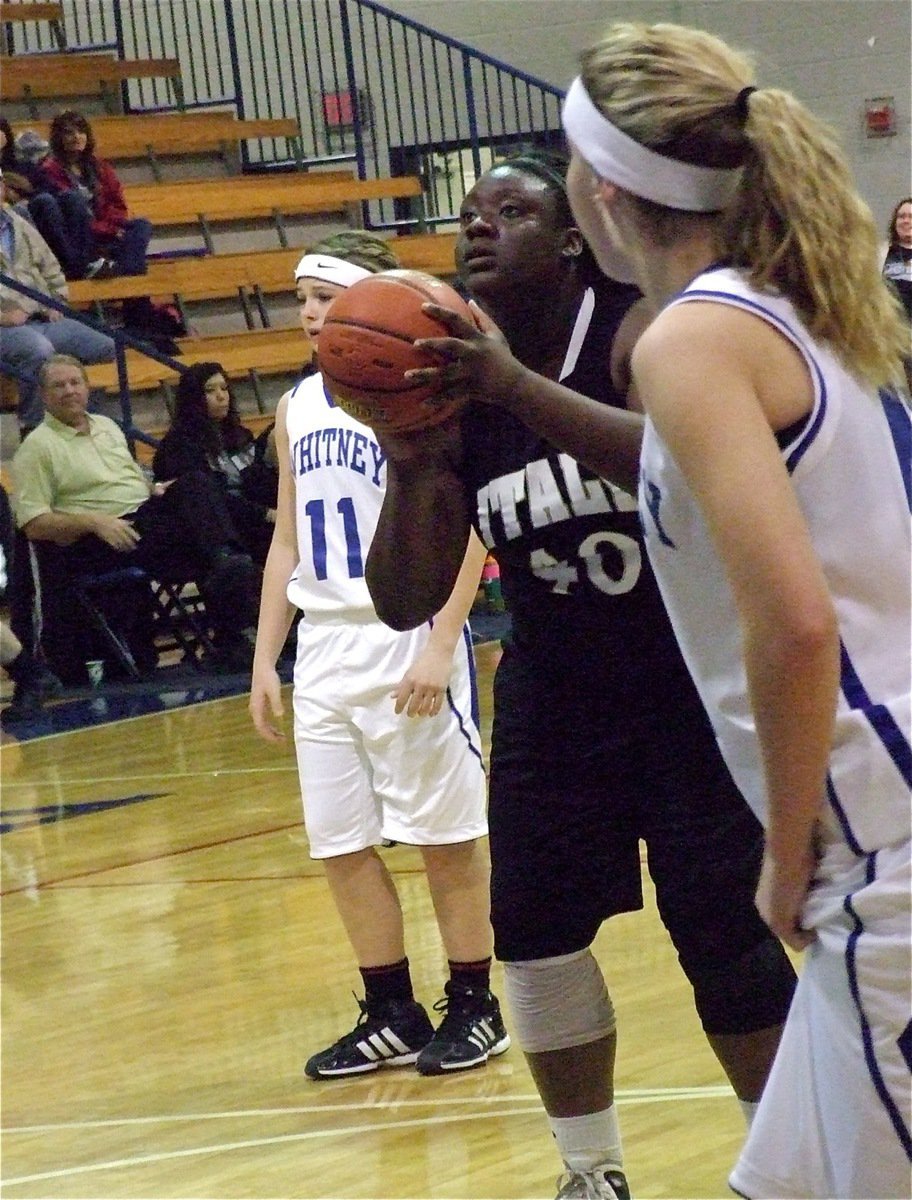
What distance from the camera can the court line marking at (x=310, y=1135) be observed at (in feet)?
11.0

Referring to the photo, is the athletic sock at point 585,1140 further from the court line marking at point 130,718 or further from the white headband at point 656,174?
the court line marking at point 130,718

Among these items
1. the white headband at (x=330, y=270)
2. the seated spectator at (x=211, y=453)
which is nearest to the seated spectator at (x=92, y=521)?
the seated spectator at (x=211, y=453)

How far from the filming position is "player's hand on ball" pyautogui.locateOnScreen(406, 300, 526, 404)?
2164mm

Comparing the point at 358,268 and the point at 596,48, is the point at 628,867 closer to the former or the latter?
the point at 596,48

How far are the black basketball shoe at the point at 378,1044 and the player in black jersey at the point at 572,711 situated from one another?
3.62ft

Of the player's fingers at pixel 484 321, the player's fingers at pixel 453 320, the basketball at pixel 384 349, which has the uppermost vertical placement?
the player's fingers at pixel 453 320

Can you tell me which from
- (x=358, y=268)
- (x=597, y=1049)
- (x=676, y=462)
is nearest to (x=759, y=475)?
(x=676, y=462)

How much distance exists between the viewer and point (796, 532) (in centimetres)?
163

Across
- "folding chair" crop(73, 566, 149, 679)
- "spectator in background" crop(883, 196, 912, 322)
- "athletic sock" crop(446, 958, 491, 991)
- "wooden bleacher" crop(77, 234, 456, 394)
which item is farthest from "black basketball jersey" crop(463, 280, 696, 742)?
"wooden bleacher" crop(77, 234, 456, 394)

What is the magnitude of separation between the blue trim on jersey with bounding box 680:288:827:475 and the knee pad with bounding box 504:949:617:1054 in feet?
4.29

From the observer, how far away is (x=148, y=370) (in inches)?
475

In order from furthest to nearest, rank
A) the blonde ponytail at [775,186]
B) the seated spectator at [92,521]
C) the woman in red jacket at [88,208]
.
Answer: the woman in red jacket at [88,208], the seated spectator at [92,521], the blonde ponytail at [775,186]

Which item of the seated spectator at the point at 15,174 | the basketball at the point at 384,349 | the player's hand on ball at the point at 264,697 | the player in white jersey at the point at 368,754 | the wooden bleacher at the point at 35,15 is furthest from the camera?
the wooden bleacher at the point at 35,15

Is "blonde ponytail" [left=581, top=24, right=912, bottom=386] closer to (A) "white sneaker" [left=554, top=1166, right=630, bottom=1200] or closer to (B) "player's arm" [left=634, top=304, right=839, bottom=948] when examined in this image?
(B) "player's arm" [left=634, top=304, right=839, bottom=948]
